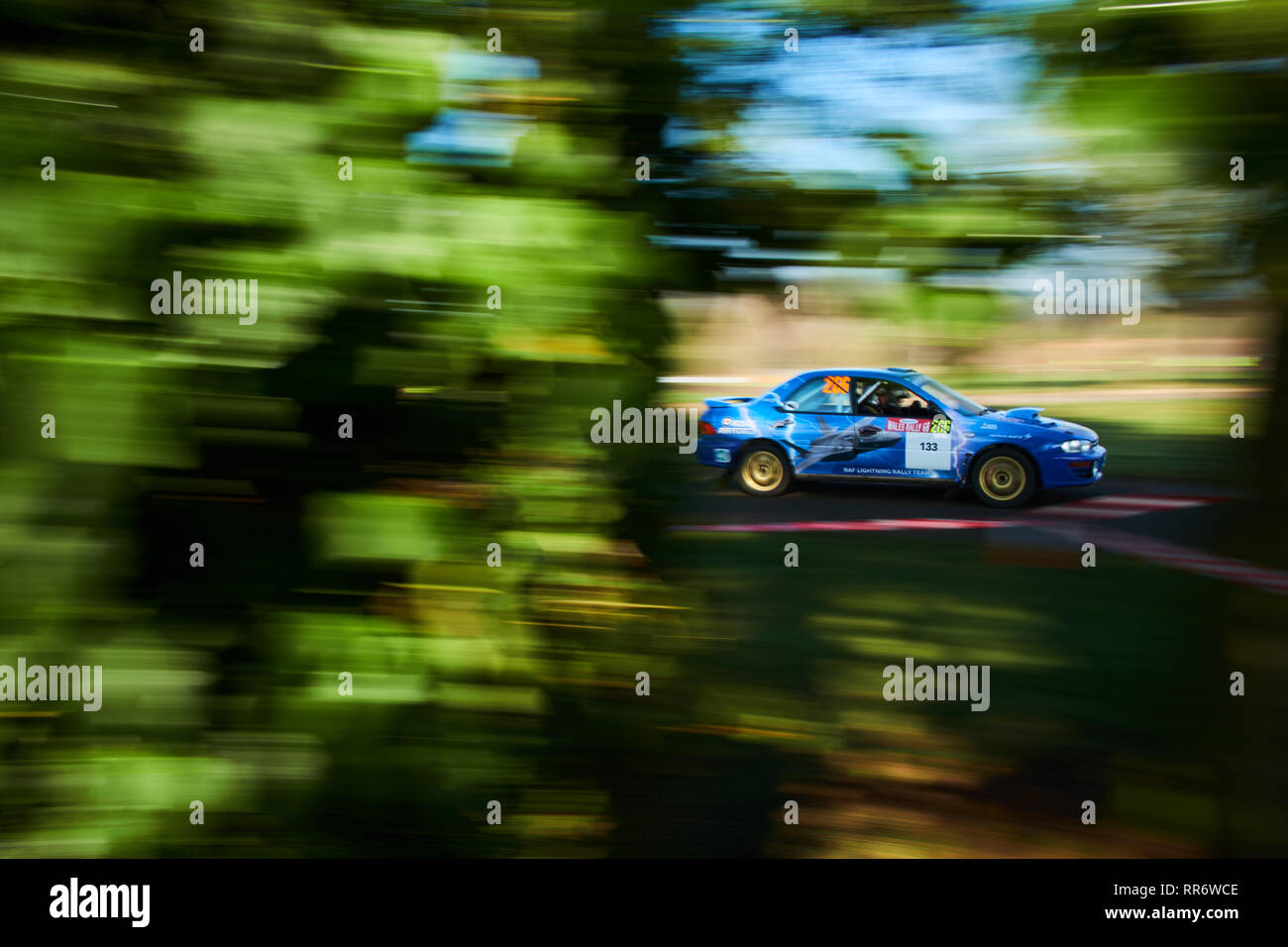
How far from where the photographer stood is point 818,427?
4.53 meters

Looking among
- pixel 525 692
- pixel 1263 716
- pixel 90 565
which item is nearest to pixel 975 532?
pixel 1263 716

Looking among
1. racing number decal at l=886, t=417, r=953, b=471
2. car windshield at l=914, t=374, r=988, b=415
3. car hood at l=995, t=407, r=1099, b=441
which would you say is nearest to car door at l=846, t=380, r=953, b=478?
racing number decal at l=886, t=417, r=953, b=471

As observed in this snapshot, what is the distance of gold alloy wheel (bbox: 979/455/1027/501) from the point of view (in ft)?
10.7

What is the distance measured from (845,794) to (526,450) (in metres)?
1.46

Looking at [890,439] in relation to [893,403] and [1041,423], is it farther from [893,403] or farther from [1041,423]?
[1041,423]

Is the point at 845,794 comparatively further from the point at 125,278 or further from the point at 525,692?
the point at 125,278

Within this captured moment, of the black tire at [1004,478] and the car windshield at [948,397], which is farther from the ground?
the car windshield at [948,397]

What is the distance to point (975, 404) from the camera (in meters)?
2.81

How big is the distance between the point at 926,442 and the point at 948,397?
1.07 meters

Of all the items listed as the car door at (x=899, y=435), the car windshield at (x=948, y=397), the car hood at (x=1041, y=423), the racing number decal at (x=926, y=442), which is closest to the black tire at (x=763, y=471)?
the car door at (x=899, y=435)

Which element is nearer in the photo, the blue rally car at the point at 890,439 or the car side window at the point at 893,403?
the blue rally car at the point at 890,439

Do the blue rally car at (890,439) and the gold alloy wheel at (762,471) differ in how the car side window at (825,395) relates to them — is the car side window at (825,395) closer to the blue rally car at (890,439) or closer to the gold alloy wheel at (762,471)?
the blue rally car at (890,439)

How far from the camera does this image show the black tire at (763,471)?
3482 millimetres

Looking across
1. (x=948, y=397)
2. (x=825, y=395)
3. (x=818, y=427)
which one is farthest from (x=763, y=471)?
(x=948, y=397)
